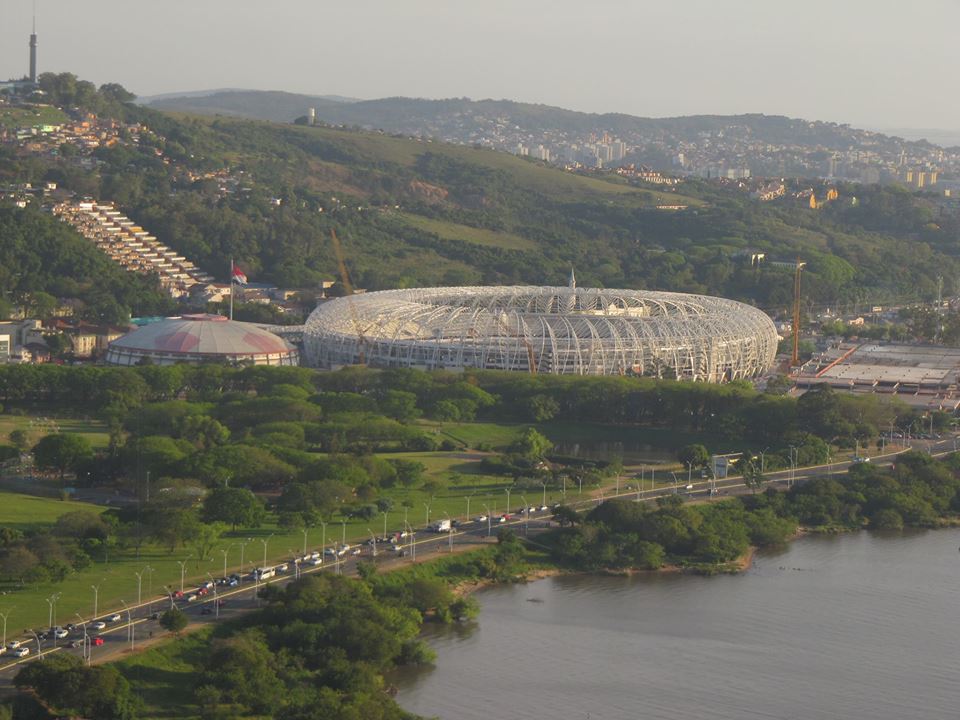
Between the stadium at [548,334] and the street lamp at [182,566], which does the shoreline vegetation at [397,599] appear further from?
the stadium at [548,334]

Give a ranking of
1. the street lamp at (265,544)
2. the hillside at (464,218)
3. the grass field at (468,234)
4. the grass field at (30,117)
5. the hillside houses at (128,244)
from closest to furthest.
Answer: the street lamp at (265,544)
the hillside houses at (128,244)
the hillside at (464,218)
the grass field at (30,117)
the grass field at (468,234)

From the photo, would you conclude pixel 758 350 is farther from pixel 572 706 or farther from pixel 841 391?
pixel 572 706

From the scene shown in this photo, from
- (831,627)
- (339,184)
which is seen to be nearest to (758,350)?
(831,627)

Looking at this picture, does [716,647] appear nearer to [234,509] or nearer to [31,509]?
[234,509]

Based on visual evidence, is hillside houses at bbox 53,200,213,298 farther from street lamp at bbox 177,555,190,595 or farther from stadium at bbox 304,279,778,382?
street lamp at bbox 177,555,190,595

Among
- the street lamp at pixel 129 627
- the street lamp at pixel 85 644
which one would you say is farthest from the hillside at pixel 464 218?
the street lamp at pixel 85 644

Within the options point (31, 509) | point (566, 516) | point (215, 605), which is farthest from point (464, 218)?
point (215, 605)
